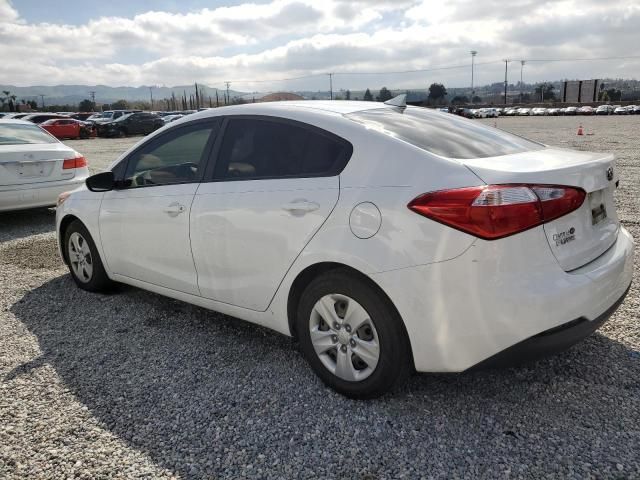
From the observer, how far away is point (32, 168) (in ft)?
24.8

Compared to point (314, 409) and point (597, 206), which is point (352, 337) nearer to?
point (314, 409)

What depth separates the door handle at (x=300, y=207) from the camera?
9.52ft

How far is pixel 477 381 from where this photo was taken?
3152mm

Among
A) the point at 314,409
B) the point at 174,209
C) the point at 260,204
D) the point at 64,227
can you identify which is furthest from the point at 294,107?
the point at 64,227

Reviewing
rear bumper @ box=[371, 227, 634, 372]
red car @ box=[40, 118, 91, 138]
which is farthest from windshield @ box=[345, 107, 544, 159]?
red car @ box=[40, 118, 91, 138]

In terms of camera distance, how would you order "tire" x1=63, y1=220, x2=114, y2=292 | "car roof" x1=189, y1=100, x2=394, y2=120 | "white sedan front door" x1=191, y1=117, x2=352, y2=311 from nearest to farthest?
"white sedan front door" x1=191, y1=117, x2=352, y2=311, "car roof" x1=189, y1=100, x2=394, y2=120, "tire" x1=63, y1=220, x2=114, y2=292

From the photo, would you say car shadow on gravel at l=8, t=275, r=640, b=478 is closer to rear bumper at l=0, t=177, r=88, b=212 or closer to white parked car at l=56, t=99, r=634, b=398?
white parked car at l=56, t=99, r=634, b=398

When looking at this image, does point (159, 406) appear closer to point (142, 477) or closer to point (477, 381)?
point (142, 477)

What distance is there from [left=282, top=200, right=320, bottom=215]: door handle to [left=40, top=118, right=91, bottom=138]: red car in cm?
3250

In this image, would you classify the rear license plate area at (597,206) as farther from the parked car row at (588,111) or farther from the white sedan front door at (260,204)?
the parked car row at (588,111)

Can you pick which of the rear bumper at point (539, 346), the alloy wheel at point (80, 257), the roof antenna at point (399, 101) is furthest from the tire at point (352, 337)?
the alloy wheel at point (80, 257)

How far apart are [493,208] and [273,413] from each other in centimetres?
160

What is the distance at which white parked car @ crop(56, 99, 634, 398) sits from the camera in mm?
2439

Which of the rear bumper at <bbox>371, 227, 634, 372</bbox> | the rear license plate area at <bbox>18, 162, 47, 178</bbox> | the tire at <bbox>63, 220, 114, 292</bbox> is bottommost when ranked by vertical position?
the tire at <bbox>63, 220, 114, 292</bbox>
